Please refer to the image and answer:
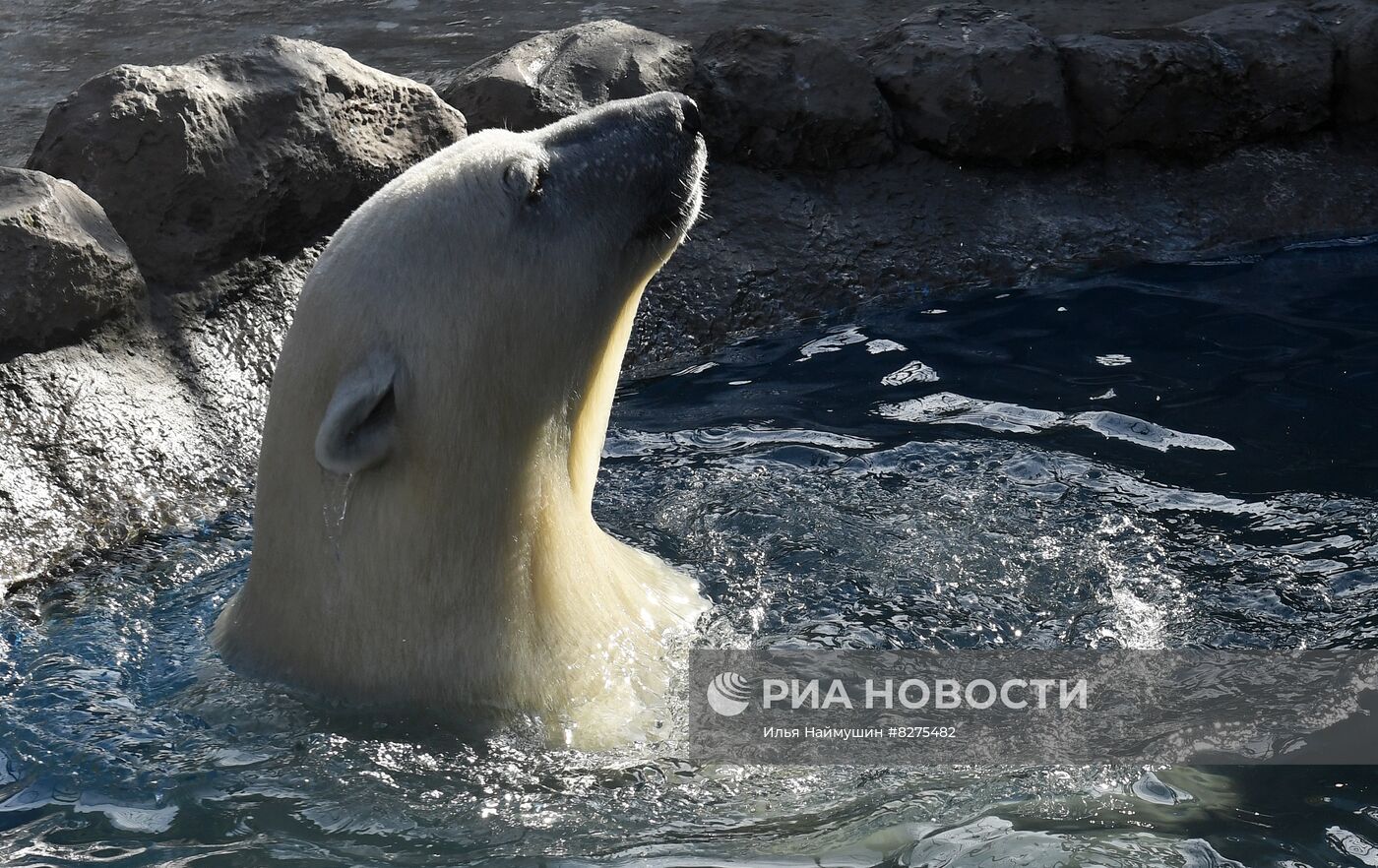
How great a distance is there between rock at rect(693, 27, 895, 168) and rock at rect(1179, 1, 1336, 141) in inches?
64.1

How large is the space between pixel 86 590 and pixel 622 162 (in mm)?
1952

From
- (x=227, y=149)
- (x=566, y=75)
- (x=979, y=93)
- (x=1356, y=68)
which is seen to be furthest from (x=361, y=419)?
(x=1356, y=68)

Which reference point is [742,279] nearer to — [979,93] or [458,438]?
[979,93]

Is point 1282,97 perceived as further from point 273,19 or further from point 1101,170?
point 273,19

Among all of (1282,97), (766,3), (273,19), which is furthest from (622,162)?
(273,19)

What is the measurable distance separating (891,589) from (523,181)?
4.97 ft

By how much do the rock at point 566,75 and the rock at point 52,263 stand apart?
5.43ft

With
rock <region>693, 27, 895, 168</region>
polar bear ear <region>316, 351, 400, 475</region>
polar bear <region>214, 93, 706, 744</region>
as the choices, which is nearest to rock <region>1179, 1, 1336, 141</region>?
rock <region>693, 27, 895, 168</region>

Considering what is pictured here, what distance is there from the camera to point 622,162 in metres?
3.23

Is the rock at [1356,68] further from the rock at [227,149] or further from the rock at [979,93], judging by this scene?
the rock at [227,149]

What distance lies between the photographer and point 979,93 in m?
6.24

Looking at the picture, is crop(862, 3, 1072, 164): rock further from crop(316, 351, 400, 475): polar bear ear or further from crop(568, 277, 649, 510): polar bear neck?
crop(316, 351, 400, 475): polar bear ear

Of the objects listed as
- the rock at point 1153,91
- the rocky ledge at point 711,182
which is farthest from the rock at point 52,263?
the rock at point 1153,91

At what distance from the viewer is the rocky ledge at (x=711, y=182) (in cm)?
443
